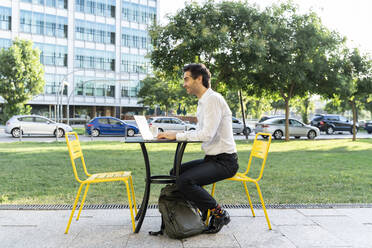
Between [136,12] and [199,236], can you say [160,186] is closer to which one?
[199,236]

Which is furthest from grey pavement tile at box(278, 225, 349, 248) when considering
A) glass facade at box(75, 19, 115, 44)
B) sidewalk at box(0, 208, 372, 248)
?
glass facade at box(75, 19, 115, 44)

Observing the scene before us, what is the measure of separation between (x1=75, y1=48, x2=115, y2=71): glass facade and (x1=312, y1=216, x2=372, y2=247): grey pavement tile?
46515 mm

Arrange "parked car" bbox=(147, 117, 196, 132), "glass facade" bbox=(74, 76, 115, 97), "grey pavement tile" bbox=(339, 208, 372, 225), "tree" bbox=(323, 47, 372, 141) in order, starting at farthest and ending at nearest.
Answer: "glass facade" bbox=(74, 76, 115, 97) → "parked car" bbox=(147, 117, 196, 132) → "tree" bbox=(323, 47, 372, 141) → "grey pavement tile" bbox=(339, 208, 372, 225)

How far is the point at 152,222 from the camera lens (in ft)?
14.8

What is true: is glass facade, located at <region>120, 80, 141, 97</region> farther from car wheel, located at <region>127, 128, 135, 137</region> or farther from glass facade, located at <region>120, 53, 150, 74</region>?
car wheel, located at <region>127, 128, 135, 137</region>

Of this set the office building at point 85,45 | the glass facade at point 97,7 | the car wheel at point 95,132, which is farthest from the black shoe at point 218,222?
the glass facade at point 97,7

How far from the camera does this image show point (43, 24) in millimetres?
44562

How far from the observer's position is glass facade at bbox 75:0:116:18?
47.2 metres

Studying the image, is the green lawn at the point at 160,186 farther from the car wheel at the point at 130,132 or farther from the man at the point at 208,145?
the car wheel at the point at 130,132

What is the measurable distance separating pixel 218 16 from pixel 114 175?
14.5 m

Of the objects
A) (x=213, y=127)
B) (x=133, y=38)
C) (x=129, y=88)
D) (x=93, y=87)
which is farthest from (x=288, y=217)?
(x=133, y=38)

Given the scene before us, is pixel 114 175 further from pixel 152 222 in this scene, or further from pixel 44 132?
pixel 44 132

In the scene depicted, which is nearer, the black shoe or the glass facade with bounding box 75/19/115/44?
the black shoe

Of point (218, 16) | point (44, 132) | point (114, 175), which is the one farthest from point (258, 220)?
point (44, 132)
